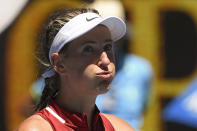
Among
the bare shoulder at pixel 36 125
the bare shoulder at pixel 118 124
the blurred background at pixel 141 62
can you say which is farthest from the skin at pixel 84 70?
the blurred background at pixel 141 62

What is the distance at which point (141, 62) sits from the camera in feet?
13.4

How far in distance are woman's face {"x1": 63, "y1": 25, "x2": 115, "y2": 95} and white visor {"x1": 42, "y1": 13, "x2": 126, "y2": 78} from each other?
0.09 feet

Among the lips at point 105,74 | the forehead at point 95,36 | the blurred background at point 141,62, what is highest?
the forehead at point 95,36

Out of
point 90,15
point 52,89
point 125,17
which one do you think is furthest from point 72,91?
point 125,17

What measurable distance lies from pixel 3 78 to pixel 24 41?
15.0 inches

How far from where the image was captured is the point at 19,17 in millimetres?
4074

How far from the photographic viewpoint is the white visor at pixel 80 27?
172cm

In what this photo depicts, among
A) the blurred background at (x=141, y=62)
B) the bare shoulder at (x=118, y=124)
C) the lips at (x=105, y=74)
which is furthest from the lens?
the blurred background at (x=141, y=62)

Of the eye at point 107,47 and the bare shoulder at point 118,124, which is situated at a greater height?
the eye at point 107,47

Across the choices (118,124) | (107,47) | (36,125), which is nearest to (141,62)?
(118,124)

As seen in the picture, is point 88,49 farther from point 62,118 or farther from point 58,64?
point 62,118

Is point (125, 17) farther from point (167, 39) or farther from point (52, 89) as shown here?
point (52, 89)

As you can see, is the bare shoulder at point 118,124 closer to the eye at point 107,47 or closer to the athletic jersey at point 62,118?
the athletic jersey at point 62,118

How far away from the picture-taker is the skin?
1.70 m
